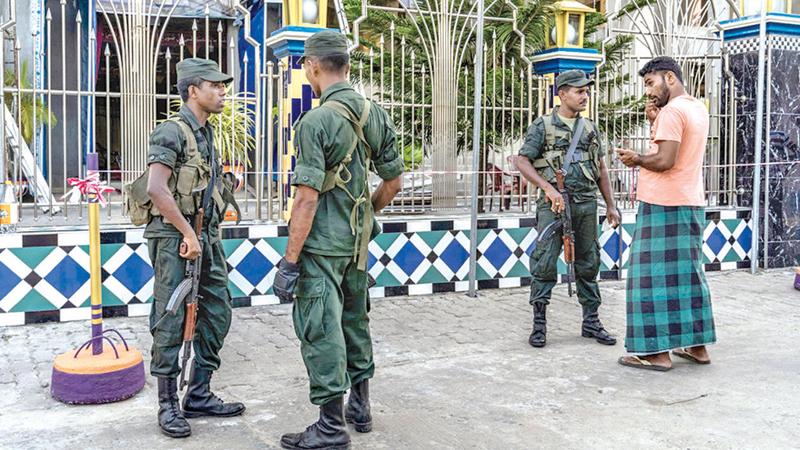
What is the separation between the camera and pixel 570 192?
5.89m

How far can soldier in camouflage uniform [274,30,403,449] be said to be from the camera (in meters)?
3.74

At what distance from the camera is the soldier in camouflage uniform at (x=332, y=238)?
3.74 metres

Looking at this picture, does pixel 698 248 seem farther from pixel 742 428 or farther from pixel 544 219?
pixel 742 428

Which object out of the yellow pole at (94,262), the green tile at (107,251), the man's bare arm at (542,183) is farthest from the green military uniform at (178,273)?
the man's bare arm at (542,183)

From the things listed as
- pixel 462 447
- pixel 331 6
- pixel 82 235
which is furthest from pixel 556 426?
pixel 331 6

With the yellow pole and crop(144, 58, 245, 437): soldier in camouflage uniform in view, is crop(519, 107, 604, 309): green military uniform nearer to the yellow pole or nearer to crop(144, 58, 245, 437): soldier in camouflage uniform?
crop(144, 58, 245, 437): soldier in camouflage uniform

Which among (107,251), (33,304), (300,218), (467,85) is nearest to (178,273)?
(300,218)

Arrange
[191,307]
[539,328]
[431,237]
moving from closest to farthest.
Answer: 1. [191,307]
2. [539,328]
3. [431,237]

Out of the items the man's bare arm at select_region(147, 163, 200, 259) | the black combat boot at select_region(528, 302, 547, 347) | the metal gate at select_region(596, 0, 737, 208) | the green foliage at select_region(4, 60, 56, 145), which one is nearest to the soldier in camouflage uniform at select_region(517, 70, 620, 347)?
the black combat boot at select_region(528, 302, 547, 347)

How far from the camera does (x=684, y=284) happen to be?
527 cm

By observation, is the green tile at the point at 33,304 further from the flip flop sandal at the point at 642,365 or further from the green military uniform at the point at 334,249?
the flip flop sandal at the point at 642,365

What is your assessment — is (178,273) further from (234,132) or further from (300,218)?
(234,132)

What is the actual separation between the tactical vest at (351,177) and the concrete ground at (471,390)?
94 centimetres

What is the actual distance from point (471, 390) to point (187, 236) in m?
1.85
